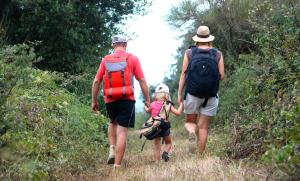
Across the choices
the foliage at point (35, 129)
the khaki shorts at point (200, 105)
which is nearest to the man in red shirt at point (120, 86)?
the foliage at point (35, 129)

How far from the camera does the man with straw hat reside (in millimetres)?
7691

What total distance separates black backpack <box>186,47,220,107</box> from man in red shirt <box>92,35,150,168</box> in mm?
674

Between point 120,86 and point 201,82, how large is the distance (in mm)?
1116

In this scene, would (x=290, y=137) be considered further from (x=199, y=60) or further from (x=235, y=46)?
(x=235, y=46)

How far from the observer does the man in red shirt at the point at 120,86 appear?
7523 millimetres

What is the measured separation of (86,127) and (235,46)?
9.44 m

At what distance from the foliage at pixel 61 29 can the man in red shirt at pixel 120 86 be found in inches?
261

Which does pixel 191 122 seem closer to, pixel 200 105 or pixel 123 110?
pixel 200 105

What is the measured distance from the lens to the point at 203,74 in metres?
7.67

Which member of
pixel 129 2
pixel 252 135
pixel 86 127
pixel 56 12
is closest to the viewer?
pixel 252 135

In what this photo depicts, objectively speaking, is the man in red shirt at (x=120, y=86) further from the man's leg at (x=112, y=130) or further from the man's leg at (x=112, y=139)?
the man's leg at (x=112, y=130)

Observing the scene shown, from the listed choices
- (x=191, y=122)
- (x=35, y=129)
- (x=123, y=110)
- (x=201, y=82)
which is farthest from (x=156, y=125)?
(x=35, y=129)

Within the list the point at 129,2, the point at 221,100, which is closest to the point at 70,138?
the point at 221,100

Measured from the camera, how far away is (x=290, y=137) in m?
4.17
